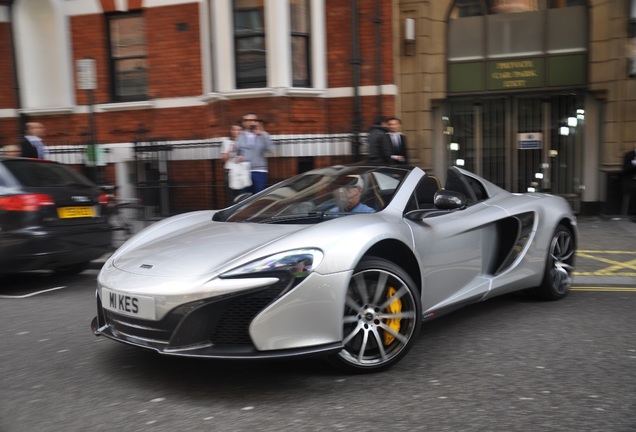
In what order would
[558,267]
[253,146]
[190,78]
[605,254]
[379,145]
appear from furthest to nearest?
[190,78] → [253,146] → [379,145] → [605,254] → [558,267]

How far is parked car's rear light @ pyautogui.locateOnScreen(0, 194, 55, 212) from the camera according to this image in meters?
6.28

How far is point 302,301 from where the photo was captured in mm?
3277

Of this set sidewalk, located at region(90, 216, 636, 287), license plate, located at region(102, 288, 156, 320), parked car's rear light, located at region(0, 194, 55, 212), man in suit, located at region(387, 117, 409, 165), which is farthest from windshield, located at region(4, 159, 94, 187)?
man in suit, located at region(387, 117, 409, 165)

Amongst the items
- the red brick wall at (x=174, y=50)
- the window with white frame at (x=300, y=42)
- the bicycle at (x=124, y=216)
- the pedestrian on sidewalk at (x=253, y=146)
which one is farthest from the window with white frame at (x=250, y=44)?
the bicycle at (x=124, y=216)

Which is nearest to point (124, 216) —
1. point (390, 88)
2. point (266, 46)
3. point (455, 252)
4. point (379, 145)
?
point (379, 145)

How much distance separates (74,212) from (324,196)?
3749 millimetres

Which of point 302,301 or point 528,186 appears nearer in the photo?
point 302,301

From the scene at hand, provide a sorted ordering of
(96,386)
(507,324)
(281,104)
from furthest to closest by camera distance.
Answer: (281,104)
(507,324)
(96,386)

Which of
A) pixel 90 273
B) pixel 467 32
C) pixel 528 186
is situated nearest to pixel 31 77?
pixel 90 273

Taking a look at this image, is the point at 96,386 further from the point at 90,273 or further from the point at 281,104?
the point at 281,104

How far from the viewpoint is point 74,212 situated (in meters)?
6.86

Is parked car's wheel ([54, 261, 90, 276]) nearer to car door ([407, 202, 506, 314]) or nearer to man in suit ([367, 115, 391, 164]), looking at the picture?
man in suit ([367, 115, 391, 164])

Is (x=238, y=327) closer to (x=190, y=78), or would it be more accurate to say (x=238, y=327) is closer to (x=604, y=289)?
(x=604, y=289)

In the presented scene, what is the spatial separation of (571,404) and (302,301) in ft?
5.09
